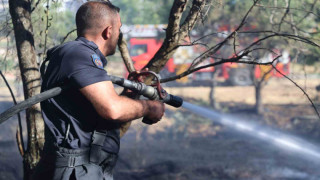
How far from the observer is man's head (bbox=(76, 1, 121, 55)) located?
2227mm

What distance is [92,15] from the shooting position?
222 cm

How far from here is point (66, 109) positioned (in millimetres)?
2104

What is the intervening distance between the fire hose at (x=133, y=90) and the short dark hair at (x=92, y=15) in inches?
13.0

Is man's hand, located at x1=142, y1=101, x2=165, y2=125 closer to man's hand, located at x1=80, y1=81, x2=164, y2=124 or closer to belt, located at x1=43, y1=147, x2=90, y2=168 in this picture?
man's hand, located at x1=80, y1=81, x2=164, y2=124

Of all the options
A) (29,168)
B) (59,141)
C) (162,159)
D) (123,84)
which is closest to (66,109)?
(59,141)

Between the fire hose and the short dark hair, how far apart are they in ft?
1.09

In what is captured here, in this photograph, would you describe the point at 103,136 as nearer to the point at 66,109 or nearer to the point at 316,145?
the point at 66,109

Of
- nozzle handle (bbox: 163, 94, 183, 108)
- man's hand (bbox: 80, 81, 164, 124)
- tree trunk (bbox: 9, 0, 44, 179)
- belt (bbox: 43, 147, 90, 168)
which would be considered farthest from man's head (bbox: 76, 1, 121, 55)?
tree trunk (bbox: 9, 0, 44, 179)

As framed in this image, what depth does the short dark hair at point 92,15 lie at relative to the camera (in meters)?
2.22

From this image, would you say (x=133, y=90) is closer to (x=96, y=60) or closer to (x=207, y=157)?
(x=96, y=60)

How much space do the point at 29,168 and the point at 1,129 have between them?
10.8 m

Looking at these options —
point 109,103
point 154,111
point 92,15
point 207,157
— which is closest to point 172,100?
point 154,111

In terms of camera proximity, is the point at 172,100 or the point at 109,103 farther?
the point at 172,100

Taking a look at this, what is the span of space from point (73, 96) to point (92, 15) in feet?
1.64
